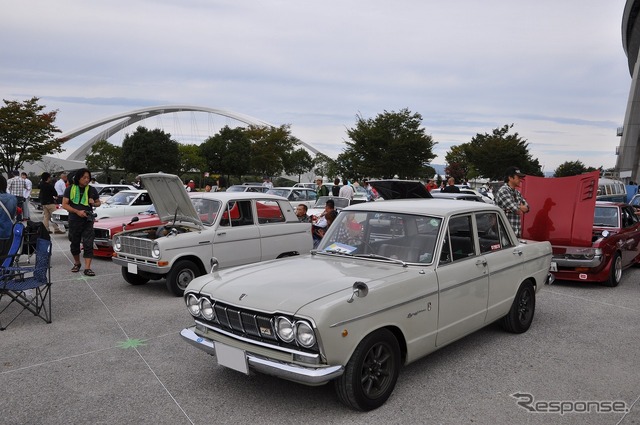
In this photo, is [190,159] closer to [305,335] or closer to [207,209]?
[207,209]

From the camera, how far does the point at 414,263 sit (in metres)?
4.32

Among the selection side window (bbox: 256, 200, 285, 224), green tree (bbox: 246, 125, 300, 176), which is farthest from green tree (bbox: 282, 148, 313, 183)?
side window (bbox: 256, 200, 285, 224)

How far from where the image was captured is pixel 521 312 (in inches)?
223

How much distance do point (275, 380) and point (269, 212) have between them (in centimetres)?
450

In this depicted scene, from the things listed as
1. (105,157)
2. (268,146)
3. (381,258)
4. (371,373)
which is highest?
(268,146)

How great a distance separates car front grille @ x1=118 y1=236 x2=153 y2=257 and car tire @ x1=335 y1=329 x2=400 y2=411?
176 inches

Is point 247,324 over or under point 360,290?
under

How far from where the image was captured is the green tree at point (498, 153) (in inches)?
1906

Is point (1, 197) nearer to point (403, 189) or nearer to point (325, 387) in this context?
point (325, 387)

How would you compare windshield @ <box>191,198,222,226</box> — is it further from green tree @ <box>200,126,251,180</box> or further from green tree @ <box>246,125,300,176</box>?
green tree @ <box>246,125,300,176</box>

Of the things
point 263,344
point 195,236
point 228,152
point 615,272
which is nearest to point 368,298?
point 263,344

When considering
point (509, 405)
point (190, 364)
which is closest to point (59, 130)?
point (190, 364)

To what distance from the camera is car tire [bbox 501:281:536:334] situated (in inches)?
216

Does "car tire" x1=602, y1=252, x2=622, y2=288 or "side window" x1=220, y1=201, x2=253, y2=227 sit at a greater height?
"side window" x1=220, y1=201, x2=253, y2=227
